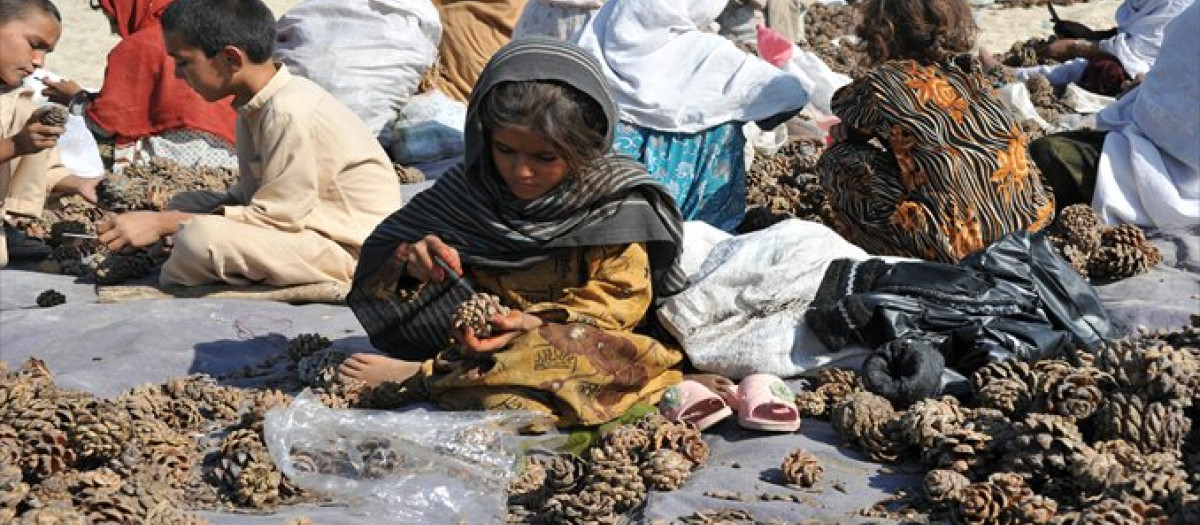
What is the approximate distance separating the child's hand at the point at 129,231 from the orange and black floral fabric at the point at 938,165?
2.24m

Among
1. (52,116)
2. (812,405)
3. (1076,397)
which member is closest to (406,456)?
(812,405)

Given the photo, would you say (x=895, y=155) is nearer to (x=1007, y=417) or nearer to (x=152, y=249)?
(x=1007, y=417)

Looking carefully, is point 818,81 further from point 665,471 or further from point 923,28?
point 665,471

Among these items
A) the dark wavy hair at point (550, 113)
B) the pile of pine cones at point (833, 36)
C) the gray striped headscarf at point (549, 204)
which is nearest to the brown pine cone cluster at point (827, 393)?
the gray striped headscarf at point (549, 204)

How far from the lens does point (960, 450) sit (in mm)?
3293

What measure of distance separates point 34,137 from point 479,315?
2.50 metres

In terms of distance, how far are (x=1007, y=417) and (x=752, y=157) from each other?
337 centimetres

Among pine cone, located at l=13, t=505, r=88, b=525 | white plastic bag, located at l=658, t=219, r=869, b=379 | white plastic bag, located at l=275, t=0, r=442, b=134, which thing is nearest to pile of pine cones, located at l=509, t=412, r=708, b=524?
white plastic bag, located at l=658, t=219, r=869, b=379

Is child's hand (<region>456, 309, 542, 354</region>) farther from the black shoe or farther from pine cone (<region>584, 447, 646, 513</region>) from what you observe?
the black shoe

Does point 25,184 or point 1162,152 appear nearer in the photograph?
point 1162,152

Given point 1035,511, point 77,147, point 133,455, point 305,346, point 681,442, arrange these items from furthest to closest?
point 77,147 < point 305,346 < point 681,442 < point 133,455 < point 1035,511

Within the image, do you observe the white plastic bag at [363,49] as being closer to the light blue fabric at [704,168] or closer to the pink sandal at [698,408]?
the light blue fabric at [704,168]

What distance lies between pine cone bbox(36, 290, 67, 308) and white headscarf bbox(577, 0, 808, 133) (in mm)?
2200

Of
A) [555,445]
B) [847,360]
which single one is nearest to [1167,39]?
[847,360]
